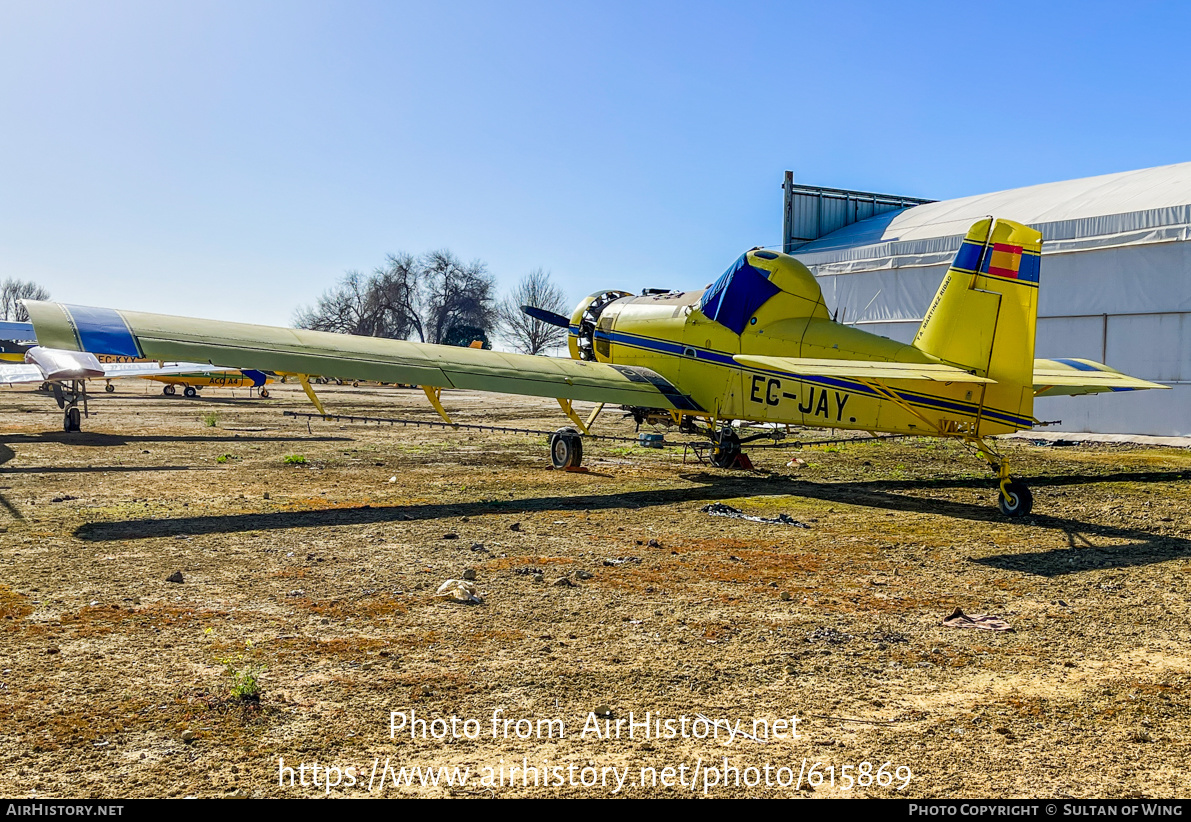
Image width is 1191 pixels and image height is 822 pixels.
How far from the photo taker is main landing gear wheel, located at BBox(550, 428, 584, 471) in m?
14.7

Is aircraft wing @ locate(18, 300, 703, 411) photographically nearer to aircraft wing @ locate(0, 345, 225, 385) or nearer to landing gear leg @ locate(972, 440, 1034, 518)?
landing gear leg @ locate(972, 440, 1034, 518)

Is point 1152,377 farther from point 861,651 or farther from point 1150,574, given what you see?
point 861,651

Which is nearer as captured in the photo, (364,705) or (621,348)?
(364,705)

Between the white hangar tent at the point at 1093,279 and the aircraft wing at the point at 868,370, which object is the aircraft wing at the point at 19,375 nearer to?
the aircraft wing at the point at 868,370

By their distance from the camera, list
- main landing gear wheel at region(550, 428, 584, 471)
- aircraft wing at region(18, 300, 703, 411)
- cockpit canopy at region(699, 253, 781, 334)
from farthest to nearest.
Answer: main landing gear wheel at region(550, 428, 584, 471), cockpit canopy at region(699, 253, 781, 334), aircraft wing at region(18, 300, 703, 411)

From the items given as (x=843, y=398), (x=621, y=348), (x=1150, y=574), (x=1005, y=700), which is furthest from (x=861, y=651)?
(x=621, y=348)

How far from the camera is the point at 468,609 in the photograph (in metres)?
6.13

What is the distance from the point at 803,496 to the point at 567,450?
430 centimetres

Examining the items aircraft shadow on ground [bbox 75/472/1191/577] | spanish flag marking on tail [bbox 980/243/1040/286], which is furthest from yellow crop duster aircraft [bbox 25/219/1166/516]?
aircraft shadow on ground [bbox 75/472/1191/577]

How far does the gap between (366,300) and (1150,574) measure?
322 ft

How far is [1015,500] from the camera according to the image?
10141mm

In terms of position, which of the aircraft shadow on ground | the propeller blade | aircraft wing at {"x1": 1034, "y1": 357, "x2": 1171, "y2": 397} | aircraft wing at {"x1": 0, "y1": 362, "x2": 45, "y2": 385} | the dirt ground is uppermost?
the propeller blade

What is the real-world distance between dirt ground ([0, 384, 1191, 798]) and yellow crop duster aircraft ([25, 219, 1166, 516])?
143 cm

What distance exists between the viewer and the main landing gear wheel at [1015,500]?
33.2 ft
